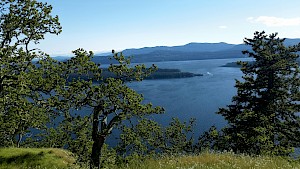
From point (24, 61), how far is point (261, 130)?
2310 cm

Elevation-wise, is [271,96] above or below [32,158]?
above

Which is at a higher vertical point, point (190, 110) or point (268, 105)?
point (268, 105)

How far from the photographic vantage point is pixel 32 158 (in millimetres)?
20578

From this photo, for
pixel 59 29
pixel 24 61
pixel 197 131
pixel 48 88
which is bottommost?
pixel 197 131

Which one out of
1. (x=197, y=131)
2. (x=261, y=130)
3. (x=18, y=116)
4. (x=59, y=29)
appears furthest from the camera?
(x=197, y=131)

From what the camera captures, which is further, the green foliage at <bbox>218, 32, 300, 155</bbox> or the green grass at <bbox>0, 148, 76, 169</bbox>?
the green foliage at <bbox>218, 32, 300, 155</bbox>

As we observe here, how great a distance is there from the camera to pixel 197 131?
107m

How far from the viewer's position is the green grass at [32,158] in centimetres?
1919

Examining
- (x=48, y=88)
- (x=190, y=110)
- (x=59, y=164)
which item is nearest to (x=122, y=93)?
(x=48, y=88)

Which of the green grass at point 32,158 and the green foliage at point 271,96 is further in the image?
the green foliage at point 271,96

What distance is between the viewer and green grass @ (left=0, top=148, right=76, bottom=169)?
19188 millimetres

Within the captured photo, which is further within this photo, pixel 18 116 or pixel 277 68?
pixel 277 68

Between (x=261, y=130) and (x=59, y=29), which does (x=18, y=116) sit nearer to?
(x=59, y=29)

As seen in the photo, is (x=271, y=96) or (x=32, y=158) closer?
(x=32, y=158)
